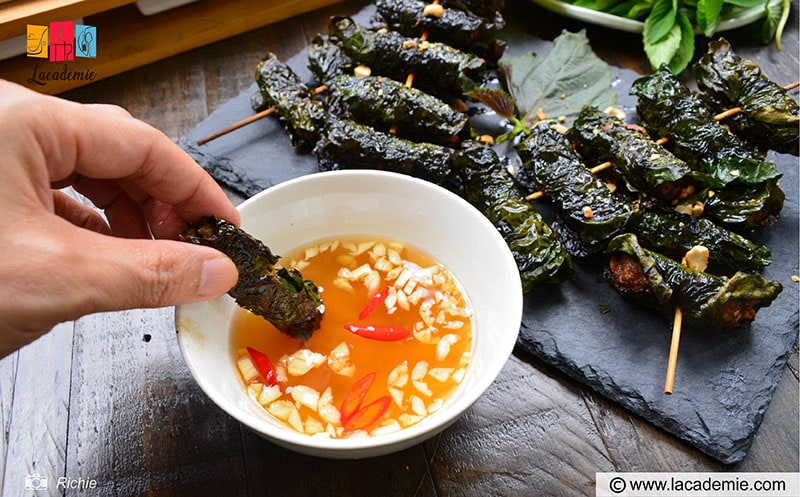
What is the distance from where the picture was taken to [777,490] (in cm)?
264

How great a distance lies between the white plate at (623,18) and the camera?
14.2ft

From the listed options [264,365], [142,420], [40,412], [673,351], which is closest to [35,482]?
[40,412]

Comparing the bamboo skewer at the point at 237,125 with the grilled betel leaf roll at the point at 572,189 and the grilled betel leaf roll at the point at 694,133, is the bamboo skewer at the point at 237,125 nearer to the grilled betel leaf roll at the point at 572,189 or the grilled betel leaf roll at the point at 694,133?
the grilled betel leaf roll at the point at 572,189

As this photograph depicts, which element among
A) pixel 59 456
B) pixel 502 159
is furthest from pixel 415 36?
pixel 59 456

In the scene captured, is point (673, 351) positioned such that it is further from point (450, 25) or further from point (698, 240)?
point (450, 25)

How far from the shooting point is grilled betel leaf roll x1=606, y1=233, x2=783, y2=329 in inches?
114

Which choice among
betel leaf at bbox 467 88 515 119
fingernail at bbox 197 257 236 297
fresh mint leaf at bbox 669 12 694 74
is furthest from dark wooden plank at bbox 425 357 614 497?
fresh mint leaf at bbox 669 12 694 74

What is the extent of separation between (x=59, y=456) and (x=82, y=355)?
0.48 metres

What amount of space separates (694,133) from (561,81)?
93cm

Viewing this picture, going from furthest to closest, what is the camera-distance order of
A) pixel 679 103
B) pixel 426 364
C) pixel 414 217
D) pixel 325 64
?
pixel 325 64 → pixel 679 103 → pixel 414 217 → pixel 426 364

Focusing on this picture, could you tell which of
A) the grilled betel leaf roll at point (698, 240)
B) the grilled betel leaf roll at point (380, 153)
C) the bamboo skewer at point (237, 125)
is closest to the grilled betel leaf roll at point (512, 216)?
the grilled betel leaf roll at point (380, 153)

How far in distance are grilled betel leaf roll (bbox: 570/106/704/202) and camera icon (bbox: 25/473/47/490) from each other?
10.1 feet

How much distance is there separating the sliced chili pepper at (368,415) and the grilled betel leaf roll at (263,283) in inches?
16.0

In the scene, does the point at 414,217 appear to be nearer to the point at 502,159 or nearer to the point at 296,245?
the point at 296,245
